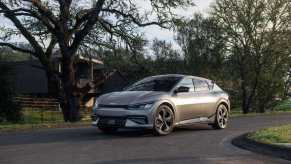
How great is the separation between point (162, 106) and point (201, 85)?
2201 millimetres

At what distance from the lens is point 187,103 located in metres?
13.9

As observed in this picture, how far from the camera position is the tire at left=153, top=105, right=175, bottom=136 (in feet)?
42.1

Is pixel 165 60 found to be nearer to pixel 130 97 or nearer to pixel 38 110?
pixel 38 110

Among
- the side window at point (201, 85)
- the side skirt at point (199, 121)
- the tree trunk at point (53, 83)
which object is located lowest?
the side skirt at point (199, 121)

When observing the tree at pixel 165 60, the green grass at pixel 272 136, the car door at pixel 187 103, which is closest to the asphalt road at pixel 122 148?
the car door at pixel 187 103

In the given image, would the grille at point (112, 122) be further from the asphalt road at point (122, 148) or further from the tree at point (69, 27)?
the tree at point (69, 27)

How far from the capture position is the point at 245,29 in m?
39.8

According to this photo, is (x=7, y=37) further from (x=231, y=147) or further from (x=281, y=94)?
(x=281, y=94)

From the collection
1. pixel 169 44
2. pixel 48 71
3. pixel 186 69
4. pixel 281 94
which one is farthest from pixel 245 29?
pixel 169 44

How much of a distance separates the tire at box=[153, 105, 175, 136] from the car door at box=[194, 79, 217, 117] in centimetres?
140

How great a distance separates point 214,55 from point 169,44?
17.5 metres

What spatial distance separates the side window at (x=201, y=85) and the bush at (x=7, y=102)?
2168cm

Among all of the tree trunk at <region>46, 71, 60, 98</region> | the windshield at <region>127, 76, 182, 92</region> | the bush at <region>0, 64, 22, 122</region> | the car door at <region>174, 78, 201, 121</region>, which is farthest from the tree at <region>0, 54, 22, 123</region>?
the car door at <region>174, 78, 201, 121</region>

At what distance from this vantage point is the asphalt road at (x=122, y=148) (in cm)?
921
